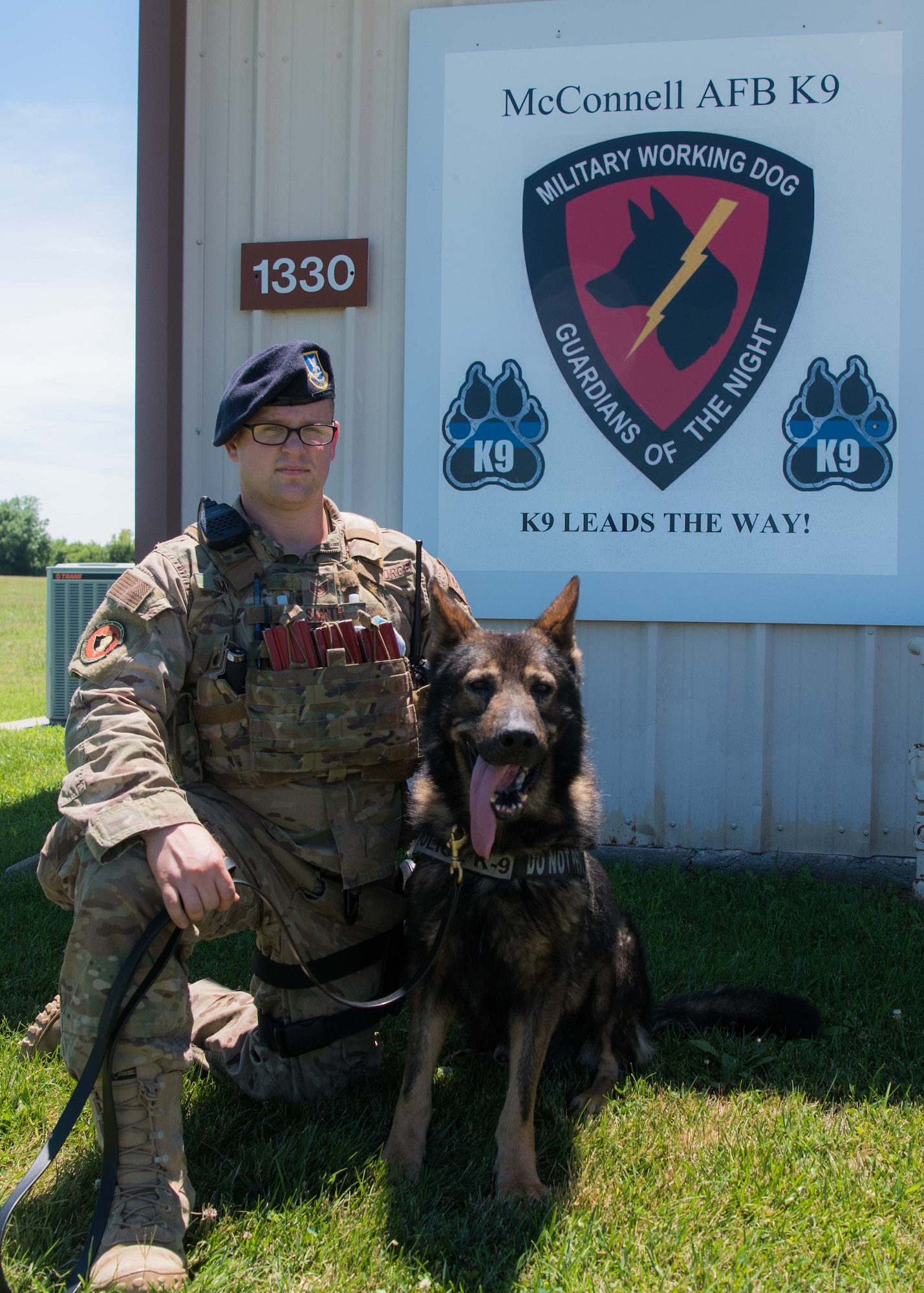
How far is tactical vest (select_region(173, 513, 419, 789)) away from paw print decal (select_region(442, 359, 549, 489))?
2.13 m

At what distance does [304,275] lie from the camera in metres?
5.11

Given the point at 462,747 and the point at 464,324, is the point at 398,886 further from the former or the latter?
the point at 464,324

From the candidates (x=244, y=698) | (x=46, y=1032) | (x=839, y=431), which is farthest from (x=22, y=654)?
(x=244, y=698)

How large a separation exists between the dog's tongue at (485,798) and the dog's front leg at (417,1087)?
0.44 m

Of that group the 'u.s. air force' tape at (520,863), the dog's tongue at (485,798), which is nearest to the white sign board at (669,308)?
the 'u.s. air force' tape at (520,863)

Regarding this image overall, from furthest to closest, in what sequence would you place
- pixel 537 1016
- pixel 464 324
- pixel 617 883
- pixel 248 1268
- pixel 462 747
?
Answer: pixel 464 324 < pixel 617 883 < pixel 462 747 < pixel 537 1016 < pixel 248 1268

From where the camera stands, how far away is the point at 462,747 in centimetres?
268

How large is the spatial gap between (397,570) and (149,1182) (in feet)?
5.85

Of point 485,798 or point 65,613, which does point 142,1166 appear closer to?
point 485,798

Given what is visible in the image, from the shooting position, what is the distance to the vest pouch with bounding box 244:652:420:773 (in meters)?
2.67

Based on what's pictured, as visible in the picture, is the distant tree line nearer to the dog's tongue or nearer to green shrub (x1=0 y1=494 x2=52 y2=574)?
green shrub (x1=0 y1=494 x2=52 y2=574)

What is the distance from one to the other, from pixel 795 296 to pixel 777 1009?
3.28 metres

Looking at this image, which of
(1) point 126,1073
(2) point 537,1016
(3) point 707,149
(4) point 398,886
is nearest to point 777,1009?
(2) point 537,1016

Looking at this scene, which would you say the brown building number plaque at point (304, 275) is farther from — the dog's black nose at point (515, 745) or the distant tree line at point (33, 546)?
the distant tree line at point (33, 546)
